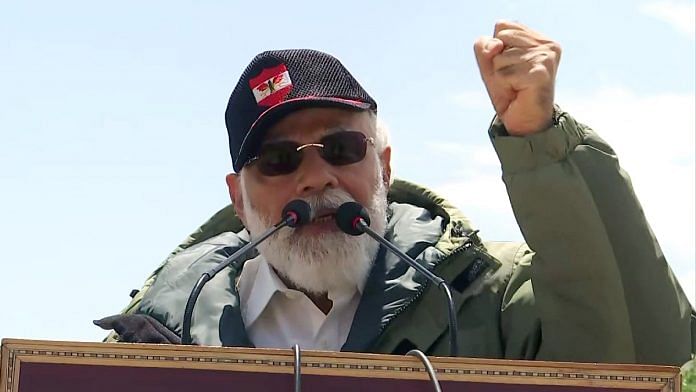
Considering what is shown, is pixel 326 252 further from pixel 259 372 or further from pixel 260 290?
pixel 259 372

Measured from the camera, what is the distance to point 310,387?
186cm

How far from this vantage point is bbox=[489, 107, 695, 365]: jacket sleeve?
2678 millimetres

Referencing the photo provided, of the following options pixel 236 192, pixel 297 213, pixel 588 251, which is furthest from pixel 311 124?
pixel 588 251

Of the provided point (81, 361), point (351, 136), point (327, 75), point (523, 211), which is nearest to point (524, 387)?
point (81, 361)

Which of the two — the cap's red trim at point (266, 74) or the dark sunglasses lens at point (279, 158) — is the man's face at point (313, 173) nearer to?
the dark sunglasses lens at point (279, 158)

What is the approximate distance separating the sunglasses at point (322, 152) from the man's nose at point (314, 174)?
1 centimetres

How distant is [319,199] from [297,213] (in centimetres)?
35

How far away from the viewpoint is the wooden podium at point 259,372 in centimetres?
186

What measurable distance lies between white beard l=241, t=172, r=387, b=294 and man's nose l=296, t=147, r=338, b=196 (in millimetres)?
24

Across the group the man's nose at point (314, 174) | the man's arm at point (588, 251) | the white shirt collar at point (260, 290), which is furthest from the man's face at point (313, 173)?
the man's arm at point (588, 251)

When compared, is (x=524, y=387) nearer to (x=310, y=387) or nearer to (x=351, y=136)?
(x=310, y=387)

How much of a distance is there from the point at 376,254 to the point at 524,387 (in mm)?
1560

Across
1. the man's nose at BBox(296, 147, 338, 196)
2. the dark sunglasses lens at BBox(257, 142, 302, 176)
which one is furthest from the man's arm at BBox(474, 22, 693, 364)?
the dark sunglasses lens at BBox(257, 142, 302, 176)

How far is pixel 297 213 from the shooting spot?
2.83 metres
